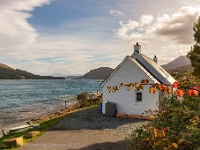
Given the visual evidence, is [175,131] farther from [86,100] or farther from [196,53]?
[86,100]

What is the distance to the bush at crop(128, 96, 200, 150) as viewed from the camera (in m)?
5.44

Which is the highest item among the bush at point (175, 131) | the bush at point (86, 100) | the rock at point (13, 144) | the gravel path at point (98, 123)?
the bush at point (175, 131)

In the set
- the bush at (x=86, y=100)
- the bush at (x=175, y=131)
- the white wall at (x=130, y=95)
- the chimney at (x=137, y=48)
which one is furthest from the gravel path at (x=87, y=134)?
the bush at (x=86, y=100)

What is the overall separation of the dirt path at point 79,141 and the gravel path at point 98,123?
1367 millimetres

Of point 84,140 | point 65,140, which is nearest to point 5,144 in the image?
point 65,140

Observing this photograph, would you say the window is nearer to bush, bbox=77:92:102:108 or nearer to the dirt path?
the dirt path

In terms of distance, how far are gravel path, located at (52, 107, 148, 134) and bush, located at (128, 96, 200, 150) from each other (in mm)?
13116

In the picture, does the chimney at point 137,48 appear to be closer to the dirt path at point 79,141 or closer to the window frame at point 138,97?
the window frame at point 138,97

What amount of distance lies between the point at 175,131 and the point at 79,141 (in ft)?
42.8

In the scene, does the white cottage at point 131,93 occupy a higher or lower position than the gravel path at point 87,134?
higher

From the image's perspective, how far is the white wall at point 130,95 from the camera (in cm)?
2731

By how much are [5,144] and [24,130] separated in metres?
5.51

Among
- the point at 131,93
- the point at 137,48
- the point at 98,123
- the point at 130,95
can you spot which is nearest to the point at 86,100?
the point at 137,48

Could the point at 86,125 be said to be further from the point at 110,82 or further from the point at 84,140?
the point at 110,82
